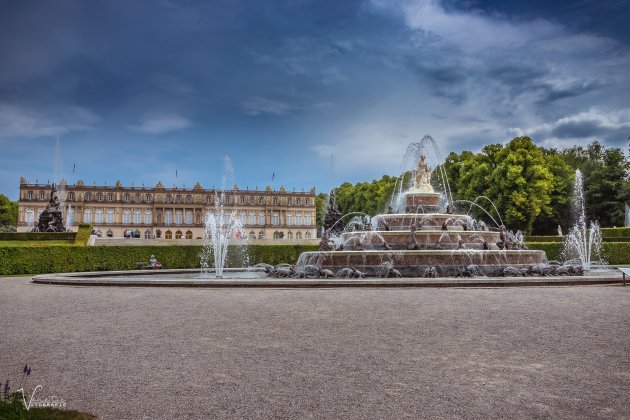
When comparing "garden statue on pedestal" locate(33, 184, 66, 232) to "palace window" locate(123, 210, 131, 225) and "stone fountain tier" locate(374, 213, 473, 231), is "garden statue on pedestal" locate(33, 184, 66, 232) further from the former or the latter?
"palace window" locate(123, 210, 131, 225)

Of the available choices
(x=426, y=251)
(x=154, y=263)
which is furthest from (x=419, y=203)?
(x=154, y=263)

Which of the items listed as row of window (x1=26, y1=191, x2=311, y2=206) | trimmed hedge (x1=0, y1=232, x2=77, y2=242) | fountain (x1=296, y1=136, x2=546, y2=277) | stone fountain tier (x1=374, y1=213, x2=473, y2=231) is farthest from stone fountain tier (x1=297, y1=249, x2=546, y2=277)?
row of window (x1=26, y1=191, x2=311, y2=206)

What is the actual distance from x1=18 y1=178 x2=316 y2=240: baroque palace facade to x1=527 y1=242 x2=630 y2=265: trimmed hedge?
3253 inches

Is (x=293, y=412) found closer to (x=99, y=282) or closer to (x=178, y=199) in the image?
(x=99, y=282)

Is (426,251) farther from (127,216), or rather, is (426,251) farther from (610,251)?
(127,216)

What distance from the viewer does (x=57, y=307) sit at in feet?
37.4

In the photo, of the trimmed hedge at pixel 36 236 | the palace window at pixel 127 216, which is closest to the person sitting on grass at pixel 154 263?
the trimmed hedge at pixel 36 236

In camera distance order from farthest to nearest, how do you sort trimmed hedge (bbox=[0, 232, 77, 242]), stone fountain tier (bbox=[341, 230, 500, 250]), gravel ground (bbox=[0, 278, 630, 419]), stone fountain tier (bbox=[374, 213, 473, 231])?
trimmed hedge (bbox=[0, 232, 77, 242]) < stone fountain tier (bbox=[374, 213, 473, 231]) < stone fountain tier (bbox=[341, 230, 500, 250]) < gravel ground (bbox=[0, 278, 630, 419])

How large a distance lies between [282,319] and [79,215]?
108538 mm

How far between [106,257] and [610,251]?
25512 mm

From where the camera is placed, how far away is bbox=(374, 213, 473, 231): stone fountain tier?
23.1 metres

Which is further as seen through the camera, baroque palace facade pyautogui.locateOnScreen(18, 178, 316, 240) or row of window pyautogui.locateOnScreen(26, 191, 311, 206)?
row of window pyautogui.locateOnScreen(26, 191, 311, 206)

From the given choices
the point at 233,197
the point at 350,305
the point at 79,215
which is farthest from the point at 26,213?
the point at 350,305

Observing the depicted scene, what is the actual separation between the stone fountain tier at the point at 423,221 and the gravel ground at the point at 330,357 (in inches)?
443
